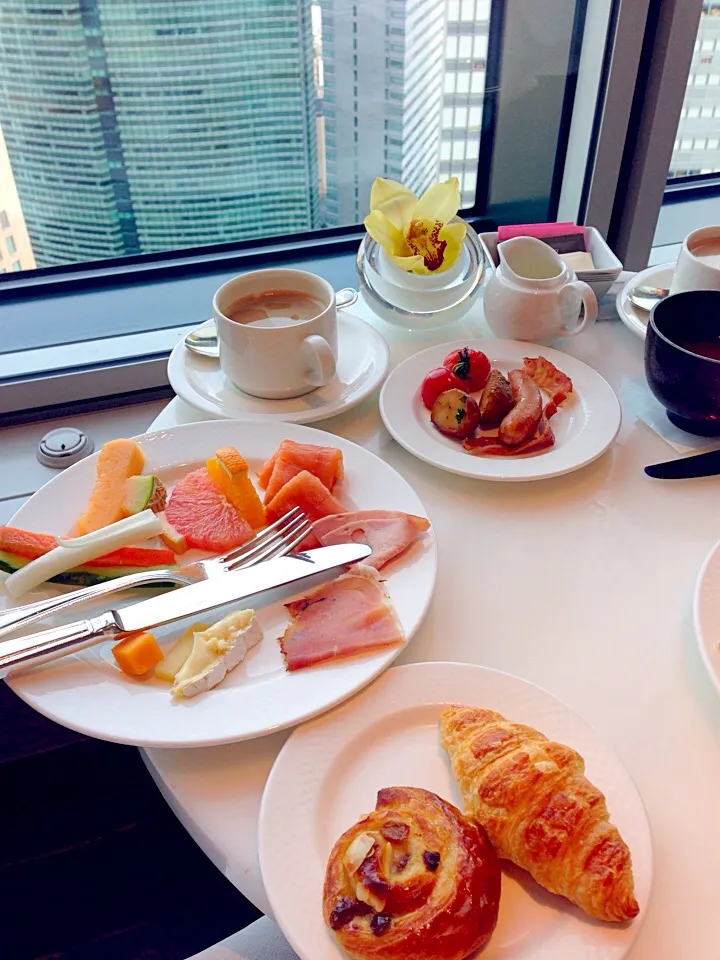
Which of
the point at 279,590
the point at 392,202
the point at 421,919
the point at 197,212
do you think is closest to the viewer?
the point at 421,919

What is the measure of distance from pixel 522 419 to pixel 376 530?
291mm

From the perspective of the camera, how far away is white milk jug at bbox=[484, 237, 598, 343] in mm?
1187

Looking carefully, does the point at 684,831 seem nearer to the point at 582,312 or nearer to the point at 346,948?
the point at 346,948

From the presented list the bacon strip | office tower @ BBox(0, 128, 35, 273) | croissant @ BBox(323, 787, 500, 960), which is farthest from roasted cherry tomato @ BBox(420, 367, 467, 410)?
office tower @ BBox(0, 128, 35, 273)

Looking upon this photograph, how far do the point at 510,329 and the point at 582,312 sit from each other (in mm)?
112

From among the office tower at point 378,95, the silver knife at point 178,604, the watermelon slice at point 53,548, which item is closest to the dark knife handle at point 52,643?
the silver knife at point 178,604

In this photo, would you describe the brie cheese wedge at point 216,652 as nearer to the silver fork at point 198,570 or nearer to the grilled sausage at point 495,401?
the silver fork at point 198,570

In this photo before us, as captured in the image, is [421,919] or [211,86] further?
[211,86]

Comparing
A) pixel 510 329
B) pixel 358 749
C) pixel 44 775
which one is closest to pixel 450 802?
pixel 358 749

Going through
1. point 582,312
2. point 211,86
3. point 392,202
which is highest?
point 211,86

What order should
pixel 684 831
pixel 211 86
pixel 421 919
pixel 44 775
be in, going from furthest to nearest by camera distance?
1. pixel 211 86
2. pixel 44 775
3. pixel 684 831
4. pixel 421 919

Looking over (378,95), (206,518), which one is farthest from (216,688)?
(378,95)

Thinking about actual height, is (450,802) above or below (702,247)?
below

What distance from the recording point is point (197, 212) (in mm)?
1798
